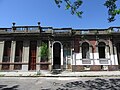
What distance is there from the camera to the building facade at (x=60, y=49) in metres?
22.8

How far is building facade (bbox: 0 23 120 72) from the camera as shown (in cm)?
2275

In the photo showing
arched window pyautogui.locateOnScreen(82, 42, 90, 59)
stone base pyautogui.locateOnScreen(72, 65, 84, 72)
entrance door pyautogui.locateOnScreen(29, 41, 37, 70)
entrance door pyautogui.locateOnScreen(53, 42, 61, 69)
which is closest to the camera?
stone base pyautogui.locateOnScreen(72, 65, 84, 72)

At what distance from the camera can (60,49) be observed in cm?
2364

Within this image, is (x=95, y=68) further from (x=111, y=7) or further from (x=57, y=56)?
(x=111, y=7)

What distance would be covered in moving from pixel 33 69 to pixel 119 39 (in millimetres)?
12311

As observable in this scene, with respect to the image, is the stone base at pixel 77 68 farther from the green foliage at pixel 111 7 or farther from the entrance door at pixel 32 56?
the green foliage at pixel 111 7

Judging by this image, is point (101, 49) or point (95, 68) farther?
point (101, 49)

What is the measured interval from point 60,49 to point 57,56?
106 centimetres

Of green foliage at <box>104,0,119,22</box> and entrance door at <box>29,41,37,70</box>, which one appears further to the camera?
entrance door at <box>29,41,37,70</box>

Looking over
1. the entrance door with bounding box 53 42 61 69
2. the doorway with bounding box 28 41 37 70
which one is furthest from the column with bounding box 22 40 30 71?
the entrance door with bounding box 53 42 61 69

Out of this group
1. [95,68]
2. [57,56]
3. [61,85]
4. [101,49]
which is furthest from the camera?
[57,56]

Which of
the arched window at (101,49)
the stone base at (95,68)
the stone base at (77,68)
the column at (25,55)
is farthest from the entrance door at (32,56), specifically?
the arched window at (101,49)

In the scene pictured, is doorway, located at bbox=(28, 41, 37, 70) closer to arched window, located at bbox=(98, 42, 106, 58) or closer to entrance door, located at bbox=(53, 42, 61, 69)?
entrance door, located at bbox=(53, 42, 61, 69)

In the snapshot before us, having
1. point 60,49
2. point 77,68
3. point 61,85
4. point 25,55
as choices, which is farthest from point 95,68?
point 61,85
